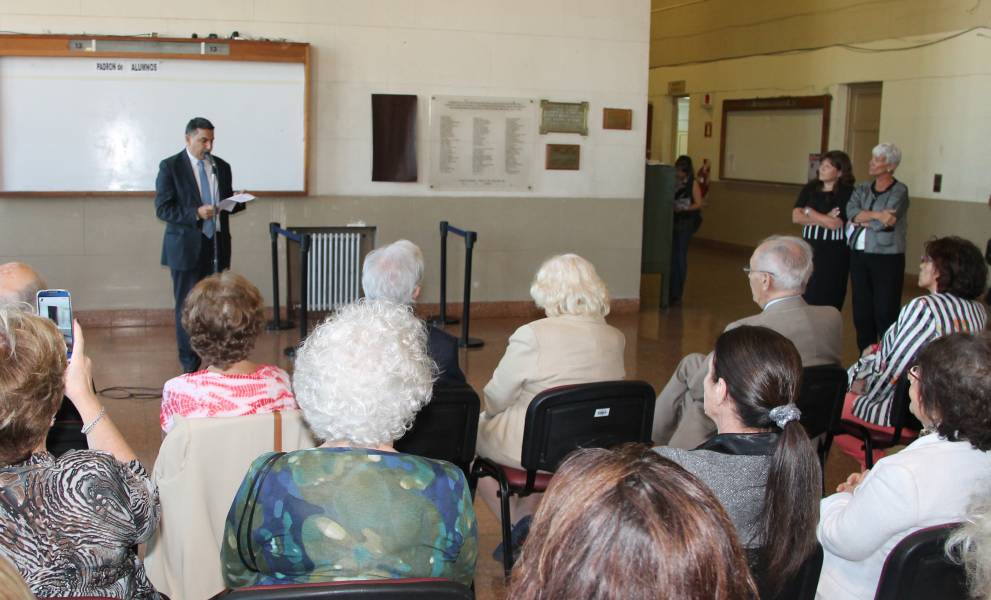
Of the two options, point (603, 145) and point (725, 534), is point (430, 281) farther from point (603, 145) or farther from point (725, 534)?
point (725, 534)

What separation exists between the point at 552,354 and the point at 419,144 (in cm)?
494

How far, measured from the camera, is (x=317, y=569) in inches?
66.6

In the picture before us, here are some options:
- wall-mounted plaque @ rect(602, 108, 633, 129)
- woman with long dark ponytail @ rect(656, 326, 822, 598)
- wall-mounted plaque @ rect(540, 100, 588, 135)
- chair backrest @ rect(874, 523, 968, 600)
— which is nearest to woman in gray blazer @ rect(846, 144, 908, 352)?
wall-mounted plaque @ rect(602, 108, 633, 129)

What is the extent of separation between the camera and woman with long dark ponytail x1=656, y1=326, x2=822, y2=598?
6.18ft

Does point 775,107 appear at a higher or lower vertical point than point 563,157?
higher

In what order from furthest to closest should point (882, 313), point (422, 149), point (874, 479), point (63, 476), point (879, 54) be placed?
point (879, 54) → point (422, 149) → point (882, 313) → point (874, 479) → point (63, 476)

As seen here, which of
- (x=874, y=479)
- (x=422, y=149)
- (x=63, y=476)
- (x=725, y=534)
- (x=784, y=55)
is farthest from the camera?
(x=784, y=55)

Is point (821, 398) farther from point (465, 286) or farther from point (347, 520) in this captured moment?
point (465, 286)

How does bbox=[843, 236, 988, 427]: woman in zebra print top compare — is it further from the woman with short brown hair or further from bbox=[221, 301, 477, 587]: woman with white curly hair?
the woman with short brown hair

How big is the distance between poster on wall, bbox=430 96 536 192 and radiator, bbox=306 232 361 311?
0.85 meters

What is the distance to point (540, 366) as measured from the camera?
10.4 ft

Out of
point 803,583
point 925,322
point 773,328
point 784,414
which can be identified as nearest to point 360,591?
point 803,583

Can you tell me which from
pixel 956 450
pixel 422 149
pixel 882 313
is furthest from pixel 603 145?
pixel 956 450

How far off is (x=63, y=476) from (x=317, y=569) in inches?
18.1
